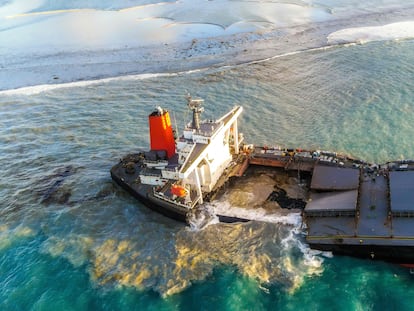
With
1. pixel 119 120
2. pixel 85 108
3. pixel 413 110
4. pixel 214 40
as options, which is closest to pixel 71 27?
pixel 214 40

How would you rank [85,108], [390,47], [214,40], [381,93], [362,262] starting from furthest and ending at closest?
[214,40] → [390,47] → [85,108] → [381,93] → [362,262]

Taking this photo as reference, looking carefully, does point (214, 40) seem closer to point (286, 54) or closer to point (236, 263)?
point (286, 54)

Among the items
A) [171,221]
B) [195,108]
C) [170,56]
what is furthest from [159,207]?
[170,56]

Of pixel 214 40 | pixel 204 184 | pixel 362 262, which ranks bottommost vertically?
pixel 362 262

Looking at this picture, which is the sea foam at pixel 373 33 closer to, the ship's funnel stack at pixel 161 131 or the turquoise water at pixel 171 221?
the turquoise water at pixel 171 221

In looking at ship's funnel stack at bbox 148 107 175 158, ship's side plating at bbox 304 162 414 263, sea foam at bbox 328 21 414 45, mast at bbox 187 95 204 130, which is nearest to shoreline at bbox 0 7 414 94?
sea foam at bbox 328 21 414 45

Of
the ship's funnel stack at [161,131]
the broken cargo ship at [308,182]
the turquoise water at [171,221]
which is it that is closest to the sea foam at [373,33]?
the turquoise water at [171,221]

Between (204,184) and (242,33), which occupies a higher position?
(242,33)
